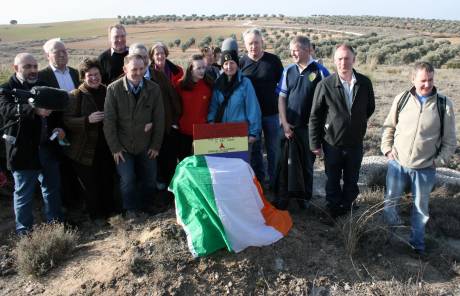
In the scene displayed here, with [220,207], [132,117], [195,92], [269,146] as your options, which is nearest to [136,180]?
[132,117]

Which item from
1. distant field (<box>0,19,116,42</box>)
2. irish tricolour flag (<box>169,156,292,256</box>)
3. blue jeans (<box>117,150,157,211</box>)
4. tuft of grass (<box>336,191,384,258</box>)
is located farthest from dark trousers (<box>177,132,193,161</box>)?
distant field (<box>0,19,116,42</box>)

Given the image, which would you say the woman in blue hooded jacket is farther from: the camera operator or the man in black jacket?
the camera operator

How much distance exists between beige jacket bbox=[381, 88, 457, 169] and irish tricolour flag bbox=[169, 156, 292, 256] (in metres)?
1.54

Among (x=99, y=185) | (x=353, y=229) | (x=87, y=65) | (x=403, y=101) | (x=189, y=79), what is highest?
(x=87, y=65)

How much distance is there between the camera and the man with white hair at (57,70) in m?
5.50

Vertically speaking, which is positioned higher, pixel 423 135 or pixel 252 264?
pixel 423 135

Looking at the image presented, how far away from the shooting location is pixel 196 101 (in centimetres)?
577

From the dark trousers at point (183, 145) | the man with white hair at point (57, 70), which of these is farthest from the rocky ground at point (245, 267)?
the man with white hair at point (57, 70)

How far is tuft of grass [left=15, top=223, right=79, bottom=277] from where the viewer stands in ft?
15.2

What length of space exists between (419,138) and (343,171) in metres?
1.15

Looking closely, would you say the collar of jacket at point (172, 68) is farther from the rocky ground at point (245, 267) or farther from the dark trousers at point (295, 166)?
the rocky ground at point (245, 267)

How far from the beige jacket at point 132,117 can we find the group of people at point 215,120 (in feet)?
0.04

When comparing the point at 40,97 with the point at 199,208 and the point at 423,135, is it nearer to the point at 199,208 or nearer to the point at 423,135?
the point at 199,208

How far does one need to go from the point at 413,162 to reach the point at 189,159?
7.60ft
